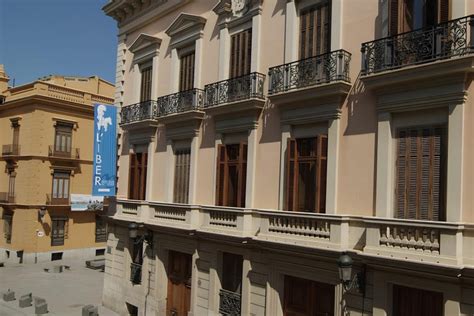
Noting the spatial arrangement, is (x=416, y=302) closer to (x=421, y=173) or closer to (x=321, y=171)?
(x=421, y=173)

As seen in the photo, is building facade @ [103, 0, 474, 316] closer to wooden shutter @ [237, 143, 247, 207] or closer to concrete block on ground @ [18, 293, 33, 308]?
wooden shutter @ [237, 143, 247, 207]

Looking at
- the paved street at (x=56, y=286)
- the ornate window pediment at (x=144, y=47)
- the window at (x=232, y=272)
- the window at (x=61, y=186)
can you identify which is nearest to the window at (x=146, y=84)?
the ornate window pediment at (x=144, y=47)

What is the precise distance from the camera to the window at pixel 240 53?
13870mm

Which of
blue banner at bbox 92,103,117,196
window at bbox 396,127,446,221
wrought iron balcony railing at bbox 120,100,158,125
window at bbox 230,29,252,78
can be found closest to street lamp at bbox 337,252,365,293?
window at bbox 396,127,446,221

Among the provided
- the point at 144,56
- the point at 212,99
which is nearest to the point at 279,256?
the point at 212,99

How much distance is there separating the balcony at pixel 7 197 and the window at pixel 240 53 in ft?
84.8

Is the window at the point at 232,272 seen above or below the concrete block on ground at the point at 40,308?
above

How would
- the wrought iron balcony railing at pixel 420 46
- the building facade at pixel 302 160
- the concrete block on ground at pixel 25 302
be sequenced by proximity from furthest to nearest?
the concrete block on ground at pixel 25 302
the building facade at pixel 302 160
the wrought iron balcony railing at pixel 420 46

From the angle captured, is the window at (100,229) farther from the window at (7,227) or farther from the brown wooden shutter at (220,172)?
the brown wooden shutter at (220,172)

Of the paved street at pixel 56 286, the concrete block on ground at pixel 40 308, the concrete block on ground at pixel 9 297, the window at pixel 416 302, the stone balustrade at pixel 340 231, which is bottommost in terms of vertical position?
the paved street at pixel 56 286

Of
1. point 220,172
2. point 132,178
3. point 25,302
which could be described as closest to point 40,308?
point 25,302

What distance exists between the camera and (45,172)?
32844 millimetres

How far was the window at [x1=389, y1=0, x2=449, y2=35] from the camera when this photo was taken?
937 cm

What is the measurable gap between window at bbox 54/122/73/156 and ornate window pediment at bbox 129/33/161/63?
55.5ft
